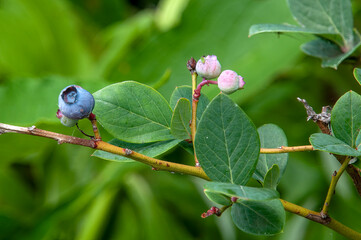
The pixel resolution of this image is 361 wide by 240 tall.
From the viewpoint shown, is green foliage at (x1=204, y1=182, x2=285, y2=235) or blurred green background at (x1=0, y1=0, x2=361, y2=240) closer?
green foliage at (x1=204, y1=182, x2=285, y2=235)

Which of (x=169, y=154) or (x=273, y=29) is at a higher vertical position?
(x=273, y=29)

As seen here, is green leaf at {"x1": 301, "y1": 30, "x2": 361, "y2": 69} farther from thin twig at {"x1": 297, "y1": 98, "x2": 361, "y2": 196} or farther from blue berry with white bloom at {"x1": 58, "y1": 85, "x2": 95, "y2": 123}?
blue berry with white bloom at {"x1": 58, "y1": 85, "x2": 95, "y2": 123}

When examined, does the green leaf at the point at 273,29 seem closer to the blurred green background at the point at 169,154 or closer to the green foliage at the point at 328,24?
the green foliage at the point at 328,24

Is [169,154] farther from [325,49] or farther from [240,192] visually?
[240,192]

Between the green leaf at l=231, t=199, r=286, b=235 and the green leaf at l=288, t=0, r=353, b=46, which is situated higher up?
the green leaf at l=288, t=0, r=353, b=46

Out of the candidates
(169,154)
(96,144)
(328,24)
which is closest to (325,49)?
(328,24)

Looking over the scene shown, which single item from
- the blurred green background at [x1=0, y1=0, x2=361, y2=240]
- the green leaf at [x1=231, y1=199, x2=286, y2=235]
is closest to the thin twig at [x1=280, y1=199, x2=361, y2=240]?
the green leaf at [x1=231, y1=199, x2=286, y2=235]
